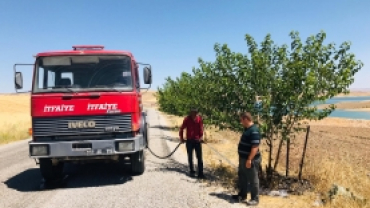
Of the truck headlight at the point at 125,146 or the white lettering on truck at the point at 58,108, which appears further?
the truck headlight at the point at 125,146

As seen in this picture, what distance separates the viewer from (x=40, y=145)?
6.70 metres

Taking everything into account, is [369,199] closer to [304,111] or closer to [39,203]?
[304,111]

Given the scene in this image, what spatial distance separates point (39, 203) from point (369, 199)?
22.7ft

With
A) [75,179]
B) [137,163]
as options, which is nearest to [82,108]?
[137,163]

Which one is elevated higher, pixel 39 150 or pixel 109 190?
pixel 39 150

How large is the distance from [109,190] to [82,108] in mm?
1991

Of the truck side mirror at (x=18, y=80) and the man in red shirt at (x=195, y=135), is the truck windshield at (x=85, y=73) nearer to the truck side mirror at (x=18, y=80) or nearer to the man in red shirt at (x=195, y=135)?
the truck side mirror at (x=18, y=80)

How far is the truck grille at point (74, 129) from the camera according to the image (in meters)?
6.77

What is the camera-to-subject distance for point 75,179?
8.20 metres

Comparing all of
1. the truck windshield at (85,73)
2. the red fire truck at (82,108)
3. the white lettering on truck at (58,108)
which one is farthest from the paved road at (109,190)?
the truck windshield at (85,73)

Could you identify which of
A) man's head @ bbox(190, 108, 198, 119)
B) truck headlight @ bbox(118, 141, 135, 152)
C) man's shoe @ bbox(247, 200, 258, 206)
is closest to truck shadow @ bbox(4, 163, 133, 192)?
truck headlight @ bbox(118, 141, 135, 152)

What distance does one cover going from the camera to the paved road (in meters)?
6.15

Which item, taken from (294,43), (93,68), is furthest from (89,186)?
(294,43)

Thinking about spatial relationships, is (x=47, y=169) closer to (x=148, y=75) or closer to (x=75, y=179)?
(x=75, y=179)
